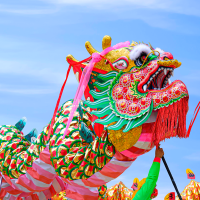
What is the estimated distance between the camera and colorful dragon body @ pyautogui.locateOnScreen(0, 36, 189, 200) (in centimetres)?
321

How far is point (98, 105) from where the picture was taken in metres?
3.39

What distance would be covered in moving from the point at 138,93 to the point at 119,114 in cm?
24

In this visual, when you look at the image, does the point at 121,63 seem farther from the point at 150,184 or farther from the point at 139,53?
the point at 150,184

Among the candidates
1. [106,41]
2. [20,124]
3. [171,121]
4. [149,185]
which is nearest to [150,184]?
[149,185]

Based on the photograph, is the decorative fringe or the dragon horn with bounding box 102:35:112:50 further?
the dragon horn with bounding box 102:35:112:50

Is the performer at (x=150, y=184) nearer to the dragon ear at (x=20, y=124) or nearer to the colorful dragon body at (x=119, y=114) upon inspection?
the colorful dragon body at (x=119, y=114)

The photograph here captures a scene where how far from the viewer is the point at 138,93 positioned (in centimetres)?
326

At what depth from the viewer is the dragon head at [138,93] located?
3193mm

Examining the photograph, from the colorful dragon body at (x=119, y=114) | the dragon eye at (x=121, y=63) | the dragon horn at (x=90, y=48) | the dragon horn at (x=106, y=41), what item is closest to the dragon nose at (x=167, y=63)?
the colorful dragon body at (x=119, y=114)

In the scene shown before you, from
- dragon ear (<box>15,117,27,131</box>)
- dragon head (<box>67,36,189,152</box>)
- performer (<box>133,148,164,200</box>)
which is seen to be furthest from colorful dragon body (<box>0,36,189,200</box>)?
dragon ear (<box>15,117,27,131</box>)

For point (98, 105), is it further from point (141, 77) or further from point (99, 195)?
point (99, 195)

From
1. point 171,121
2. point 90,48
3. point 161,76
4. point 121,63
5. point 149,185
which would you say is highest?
point 90,48

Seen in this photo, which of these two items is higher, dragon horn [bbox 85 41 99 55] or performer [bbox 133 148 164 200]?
dragon horn [bbox 85 41 99 55]

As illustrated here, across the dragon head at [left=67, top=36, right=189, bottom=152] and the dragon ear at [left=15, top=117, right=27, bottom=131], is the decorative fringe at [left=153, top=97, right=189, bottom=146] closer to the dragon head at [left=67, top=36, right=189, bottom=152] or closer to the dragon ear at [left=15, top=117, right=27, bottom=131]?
the dragon head at [left=67, top=36, right=189, bottom=152]
